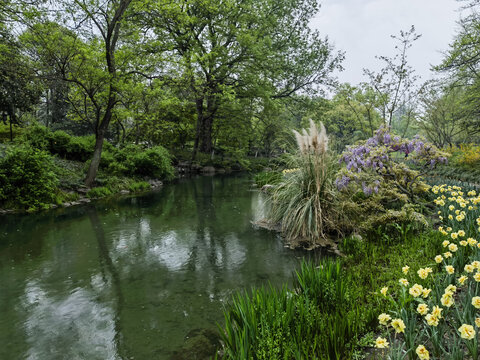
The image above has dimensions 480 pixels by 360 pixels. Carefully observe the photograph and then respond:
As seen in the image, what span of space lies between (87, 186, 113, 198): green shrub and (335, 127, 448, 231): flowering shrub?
7259 mm

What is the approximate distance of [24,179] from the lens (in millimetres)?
6125

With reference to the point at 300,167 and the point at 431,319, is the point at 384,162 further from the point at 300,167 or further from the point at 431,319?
the point at 431,319

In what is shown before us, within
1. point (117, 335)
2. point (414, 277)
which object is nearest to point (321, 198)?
point (414, 277)

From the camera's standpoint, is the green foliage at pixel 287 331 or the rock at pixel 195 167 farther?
the rock at pixel 195 167

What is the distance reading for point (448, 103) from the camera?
16.7m

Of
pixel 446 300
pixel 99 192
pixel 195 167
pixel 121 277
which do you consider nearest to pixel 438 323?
pixel 446 300

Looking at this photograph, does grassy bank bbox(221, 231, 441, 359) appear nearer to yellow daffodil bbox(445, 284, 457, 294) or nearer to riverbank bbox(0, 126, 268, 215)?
yellow daffodil bbox(445, 284, 457, 294)

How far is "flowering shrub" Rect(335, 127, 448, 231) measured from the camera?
157 inches

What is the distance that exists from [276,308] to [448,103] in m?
20.5

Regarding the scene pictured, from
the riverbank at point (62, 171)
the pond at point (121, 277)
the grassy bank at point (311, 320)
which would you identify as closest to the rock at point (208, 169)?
the riverbank at point (62, 171)

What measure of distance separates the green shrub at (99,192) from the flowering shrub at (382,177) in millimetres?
7259

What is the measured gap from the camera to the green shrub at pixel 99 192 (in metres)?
8.13

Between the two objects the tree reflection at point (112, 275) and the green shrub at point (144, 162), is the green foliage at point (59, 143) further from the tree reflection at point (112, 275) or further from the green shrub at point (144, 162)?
the tree reflection at point (112, 275)

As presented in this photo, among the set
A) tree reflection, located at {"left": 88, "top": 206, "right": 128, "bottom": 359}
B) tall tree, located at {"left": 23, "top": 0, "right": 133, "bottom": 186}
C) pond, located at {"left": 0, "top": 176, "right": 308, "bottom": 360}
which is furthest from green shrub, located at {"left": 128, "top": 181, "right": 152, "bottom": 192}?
tree reflection, located at {"left": 88, "top": 206, "right": 128, "bottom": 359}
